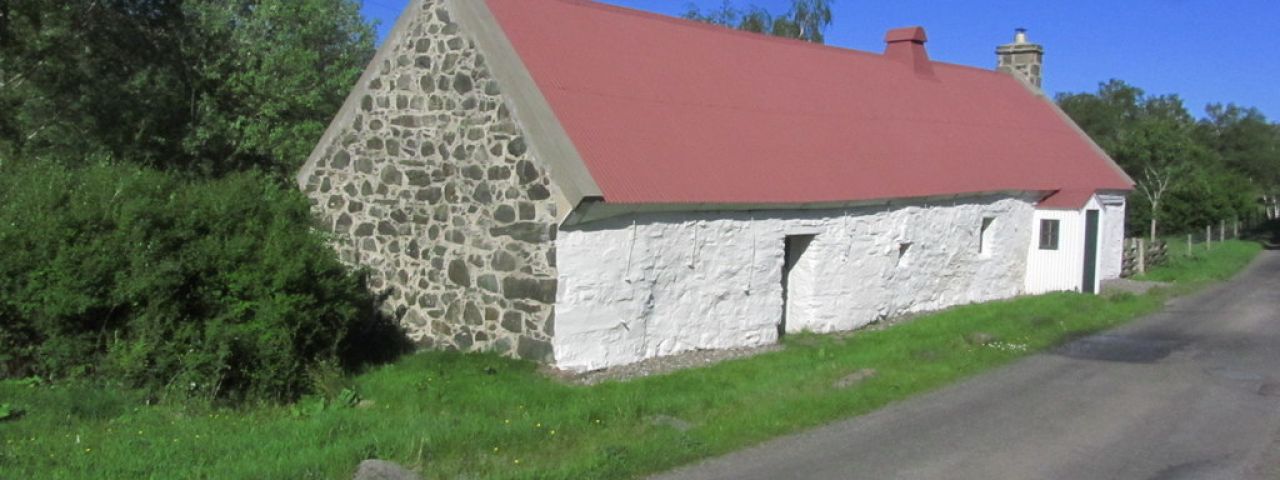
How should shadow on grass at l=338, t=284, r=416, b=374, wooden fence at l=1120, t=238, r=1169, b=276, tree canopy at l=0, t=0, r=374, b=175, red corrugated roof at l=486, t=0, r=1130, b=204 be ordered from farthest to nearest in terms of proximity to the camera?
wooden fence at l=1120, t=238, r=1169, b=276 < tree canopy at l=0, t=0, r=374, b=175 < shadow on grass at l=338, t=284, r=416, b=374 < red corrugated roof at l=486, t=0, r=1130, b=204

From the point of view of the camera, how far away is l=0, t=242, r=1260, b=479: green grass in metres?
7.54

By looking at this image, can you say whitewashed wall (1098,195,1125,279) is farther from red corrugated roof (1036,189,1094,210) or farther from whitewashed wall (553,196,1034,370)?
whitewashed wall (553,196,1034,370)

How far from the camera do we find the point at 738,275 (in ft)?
44.4

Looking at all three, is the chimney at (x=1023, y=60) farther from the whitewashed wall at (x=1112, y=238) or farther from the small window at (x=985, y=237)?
the small window at (x=985, y=237)

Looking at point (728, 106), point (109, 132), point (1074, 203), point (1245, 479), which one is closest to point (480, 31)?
point (728, 106)

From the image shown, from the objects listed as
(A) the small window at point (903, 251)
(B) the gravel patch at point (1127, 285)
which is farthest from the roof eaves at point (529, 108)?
(B) the gravel patch at point (1127, 285)

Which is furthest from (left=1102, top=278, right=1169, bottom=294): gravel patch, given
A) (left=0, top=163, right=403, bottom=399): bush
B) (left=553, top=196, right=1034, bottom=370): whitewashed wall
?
(left=0, top=163, right=403, bottom=399): bush

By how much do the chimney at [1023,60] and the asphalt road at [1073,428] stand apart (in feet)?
45.0

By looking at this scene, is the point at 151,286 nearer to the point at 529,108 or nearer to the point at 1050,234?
the point at 529,108

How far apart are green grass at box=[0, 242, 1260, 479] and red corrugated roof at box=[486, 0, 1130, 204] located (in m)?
2.31

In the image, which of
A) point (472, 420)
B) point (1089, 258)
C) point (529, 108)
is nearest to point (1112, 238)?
point (1089, 258)

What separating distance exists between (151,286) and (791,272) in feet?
29.0

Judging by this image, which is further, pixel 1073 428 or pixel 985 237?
pixel 985 237

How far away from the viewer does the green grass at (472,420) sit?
24.7ft
